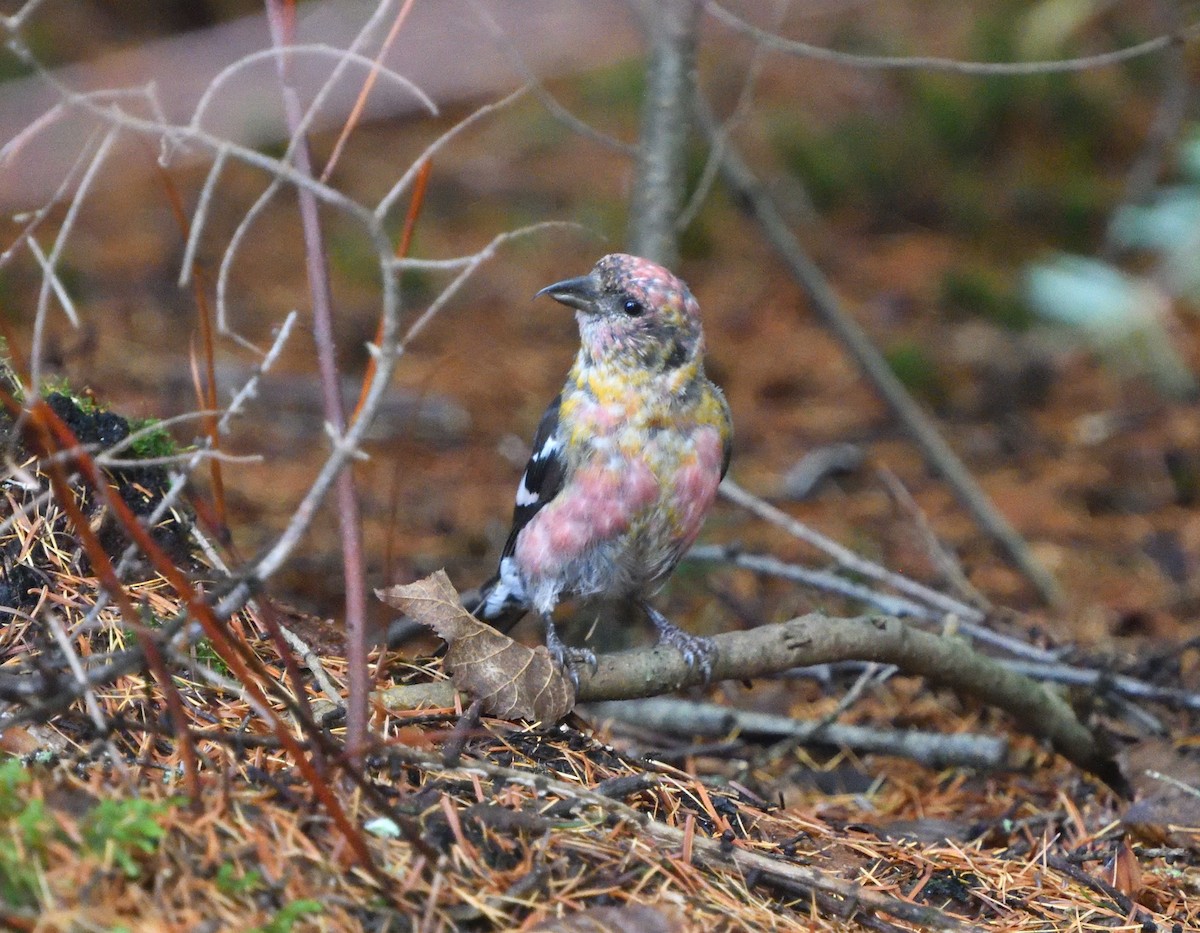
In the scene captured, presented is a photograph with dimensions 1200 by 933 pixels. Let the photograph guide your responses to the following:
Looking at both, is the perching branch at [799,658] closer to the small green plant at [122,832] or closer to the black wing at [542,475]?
the black wing at [542,475]

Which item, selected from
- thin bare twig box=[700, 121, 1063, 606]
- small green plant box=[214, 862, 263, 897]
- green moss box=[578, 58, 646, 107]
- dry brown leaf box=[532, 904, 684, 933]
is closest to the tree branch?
thin bare twig box=[700, 121, 1063, 606]

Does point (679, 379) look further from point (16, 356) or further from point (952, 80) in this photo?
point (952, 80)

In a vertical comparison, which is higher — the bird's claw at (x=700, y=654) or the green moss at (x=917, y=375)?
the bird's claw at (x=700, y=654)

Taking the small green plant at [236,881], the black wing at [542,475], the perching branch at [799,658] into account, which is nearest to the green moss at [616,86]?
the black wing at [542,475]

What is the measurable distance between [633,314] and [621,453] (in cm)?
49

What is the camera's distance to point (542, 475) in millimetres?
3930

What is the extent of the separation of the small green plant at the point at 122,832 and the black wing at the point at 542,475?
1.96 meters

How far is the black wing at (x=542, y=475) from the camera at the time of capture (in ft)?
12.6

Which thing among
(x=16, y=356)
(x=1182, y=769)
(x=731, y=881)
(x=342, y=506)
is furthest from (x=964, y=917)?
(x=16, y=356)

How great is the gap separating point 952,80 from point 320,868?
314 inches

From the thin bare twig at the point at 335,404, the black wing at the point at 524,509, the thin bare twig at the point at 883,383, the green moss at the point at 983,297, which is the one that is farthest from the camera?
the green moss at the point at 983,297

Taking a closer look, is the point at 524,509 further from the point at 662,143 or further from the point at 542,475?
the point at 662,143

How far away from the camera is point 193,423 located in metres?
6.07

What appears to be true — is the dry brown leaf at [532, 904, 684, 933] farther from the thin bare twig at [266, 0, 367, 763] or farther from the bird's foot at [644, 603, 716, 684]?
the bird's foot at [644, 603, 716, 684]
